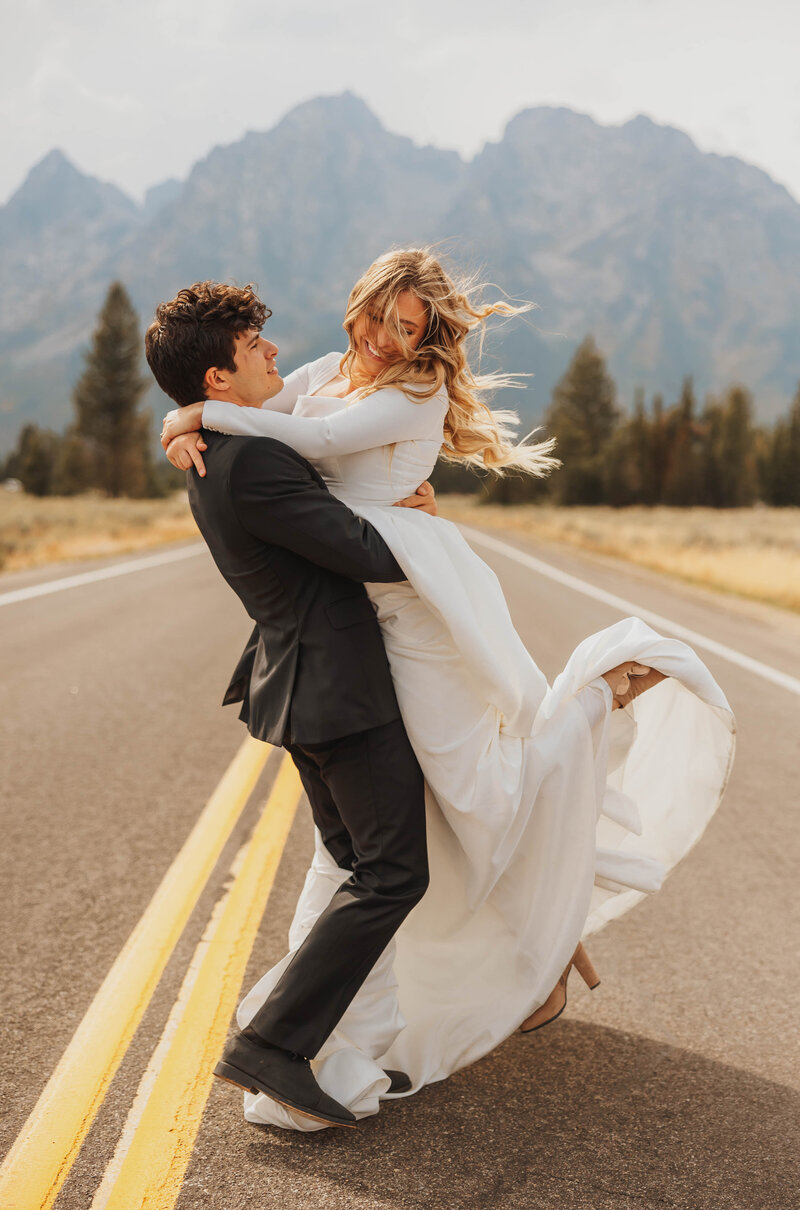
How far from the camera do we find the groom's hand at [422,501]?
2.69 meters

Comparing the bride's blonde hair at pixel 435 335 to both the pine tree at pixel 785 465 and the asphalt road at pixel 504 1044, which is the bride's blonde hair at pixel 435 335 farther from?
the pine tree at pixel 785 465

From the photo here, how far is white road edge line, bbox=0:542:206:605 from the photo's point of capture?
43.8 ft

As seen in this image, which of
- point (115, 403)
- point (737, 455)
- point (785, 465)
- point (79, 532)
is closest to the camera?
point (79, 532)

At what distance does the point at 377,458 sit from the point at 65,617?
31.7ft

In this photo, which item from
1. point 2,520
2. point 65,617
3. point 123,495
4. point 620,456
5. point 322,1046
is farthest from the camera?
point 620,456

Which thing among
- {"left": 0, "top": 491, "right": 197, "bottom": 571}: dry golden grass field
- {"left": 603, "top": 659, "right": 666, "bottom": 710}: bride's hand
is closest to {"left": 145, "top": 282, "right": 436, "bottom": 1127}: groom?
{"left": 603, "top": 659, "right": 666, "bottom": 710}: bride's hand

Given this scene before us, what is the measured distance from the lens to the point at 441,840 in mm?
2822

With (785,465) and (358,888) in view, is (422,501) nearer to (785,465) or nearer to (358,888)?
(358,888)

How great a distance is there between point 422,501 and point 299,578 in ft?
1.40

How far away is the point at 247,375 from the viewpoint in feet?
8.51

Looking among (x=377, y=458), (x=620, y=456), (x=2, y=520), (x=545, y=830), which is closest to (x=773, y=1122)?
(x=545, y=830)

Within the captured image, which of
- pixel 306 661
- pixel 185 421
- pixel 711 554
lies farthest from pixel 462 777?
pixel 711 554

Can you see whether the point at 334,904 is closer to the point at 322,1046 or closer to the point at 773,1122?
the point at 322,1046

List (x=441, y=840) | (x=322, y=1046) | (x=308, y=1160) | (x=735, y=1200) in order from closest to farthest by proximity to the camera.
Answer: (x=735, y=1200)
(x=308, y=1160)
(x=322, y=1046)
(x=441, y=840)
